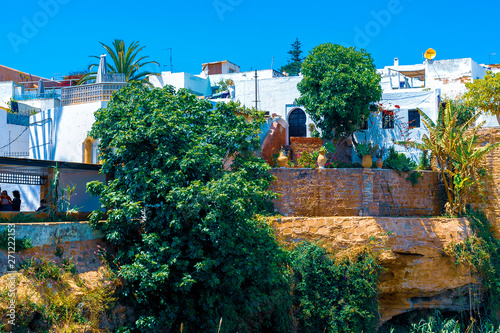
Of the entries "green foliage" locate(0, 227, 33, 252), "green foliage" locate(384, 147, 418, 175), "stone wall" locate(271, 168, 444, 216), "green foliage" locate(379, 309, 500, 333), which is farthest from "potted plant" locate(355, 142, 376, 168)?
"green foliage" locate(0, 227, 33, 252)

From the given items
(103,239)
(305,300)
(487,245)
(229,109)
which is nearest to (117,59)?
(229,109)

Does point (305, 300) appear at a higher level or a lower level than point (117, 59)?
lower

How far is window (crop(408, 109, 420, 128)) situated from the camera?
21969 mm

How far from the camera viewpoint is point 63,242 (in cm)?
1174

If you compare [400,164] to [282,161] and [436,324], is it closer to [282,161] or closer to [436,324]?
[282,161]

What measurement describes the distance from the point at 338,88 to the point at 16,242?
1292 centimetres

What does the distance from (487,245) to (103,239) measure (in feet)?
40.9

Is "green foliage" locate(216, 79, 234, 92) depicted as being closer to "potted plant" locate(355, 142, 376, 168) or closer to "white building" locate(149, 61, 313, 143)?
"white building" locate(149, 61, 313, 143)

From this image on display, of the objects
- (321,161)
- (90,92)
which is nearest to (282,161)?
(321,161)

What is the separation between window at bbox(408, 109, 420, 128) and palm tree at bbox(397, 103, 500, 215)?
3579mm

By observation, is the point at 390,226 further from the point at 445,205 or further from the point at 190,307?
the point at 190,307

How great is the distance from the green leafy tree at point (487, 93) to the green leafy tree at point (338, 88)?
351 centimetres

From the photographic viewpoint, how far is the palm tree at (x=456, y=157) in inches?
676

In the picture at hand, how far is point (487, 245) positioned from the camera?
16.8 meters
